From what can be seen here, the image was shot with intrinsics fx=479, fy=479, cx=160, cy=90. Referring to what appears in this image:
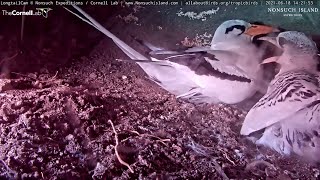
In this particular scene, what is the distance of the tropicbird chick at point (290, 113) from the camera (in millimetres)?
1377

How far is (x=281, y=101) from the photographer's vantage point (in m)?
1.41

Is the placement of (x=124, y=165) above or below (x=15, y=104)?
below

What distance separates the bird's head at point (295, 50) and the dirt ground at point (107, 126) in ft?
0.74

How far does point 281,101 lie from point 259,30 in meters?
0.25

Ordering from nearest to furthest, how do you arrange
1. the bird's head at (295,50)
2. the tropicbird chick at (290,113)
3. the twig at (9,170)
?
the twig at (9,170)
the tropicbird chick at (290,113)
the bird's head at (295,50)

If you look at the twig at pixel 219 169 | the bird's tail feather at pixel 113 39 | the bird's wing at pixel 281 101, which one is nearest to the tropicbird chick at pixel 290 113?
the bird's wing at pixel 281 101

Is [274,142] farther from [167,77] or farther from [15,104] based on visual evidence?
[15,104]

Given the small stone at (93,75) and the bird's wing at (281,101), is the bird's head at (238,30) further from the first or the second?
the small stone at (93,75)

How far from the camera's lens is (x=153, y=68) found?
1.48 m

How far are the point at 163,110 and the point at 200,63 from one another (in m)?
0.19

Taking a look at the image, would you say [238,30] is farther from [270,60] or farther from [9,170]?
[9,170]

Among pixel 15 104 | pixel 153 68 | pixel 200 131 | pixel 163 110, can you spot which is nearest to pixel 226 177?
pixel 200 131
